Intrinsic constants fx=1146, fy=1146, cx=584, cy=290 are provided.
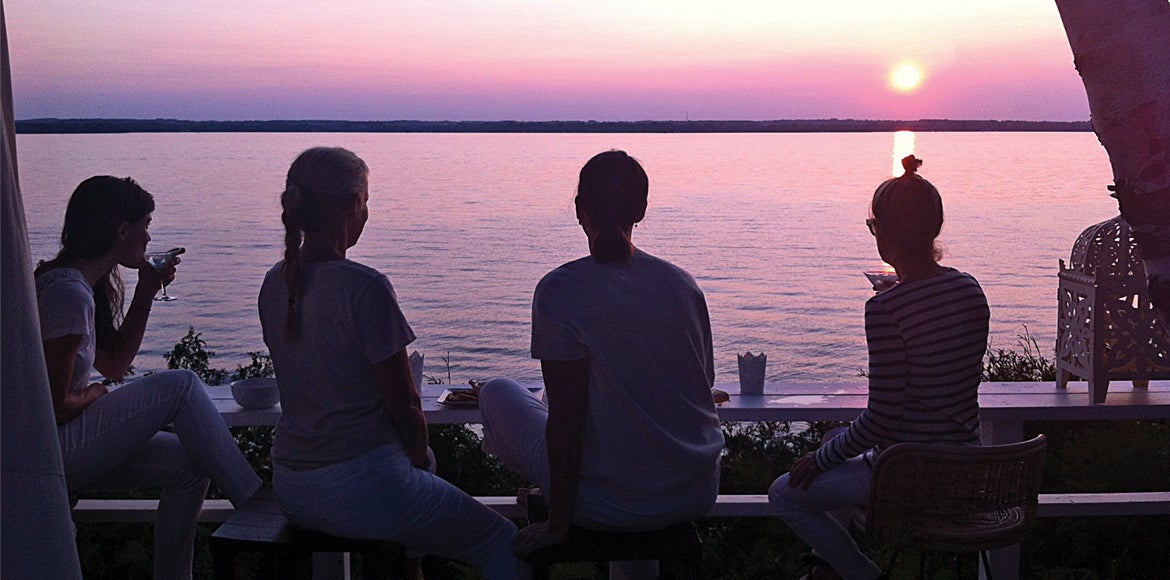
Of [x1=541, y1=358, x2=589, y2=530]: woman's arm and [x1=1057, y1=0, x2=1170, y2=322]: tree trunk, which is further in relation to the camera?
[x1=541, y1=358, x2=589, y2=530]: woman's arm

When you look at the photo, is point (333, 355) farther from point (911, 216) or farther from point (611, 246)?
point (911, 216)

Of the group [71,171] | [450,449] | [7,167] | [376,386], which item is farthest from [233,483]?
[71,171]

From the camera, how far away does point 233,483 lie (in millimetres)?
2973

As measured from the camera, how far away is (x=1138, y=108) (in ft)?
6.34

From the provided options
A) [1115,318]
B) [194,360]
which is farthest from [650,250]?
[1115,318]

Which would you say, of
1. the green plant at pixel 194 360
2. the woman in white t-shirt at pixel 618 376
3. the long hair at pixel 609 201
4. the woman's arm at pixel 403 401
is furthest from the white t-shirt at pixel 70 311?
the green plant at pixel 194 360

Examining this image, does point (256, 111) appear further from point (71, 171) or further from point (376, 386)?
point (376, 386)

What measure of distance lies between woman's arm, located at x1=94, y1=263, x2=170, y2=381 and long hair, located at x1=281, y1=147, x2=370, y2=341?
922 millimetres

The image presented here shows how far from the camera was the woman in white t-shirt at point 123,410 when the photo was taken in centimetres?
283

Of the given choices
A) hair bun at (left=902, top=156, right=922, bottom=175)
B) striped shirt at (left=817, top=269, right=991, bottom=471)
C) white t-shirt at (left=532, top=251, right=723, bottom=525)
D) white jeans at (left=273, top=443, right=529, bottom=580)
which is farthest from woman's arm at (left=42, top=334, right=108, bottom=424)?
hair bun at (left=902, top=156, right=922, bottom=175)

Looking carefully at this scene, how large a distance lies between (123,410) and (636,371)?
1.37 m

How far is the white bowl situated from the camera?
329cm

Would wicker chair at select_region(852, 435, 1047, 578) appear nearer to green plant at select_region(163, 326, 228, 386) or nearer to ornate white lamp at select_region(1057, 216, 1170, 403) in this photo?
ornate white lamp at select_region(1057, 216, 1170, 403)

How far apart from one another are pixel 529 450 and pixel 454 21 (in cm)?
3717
